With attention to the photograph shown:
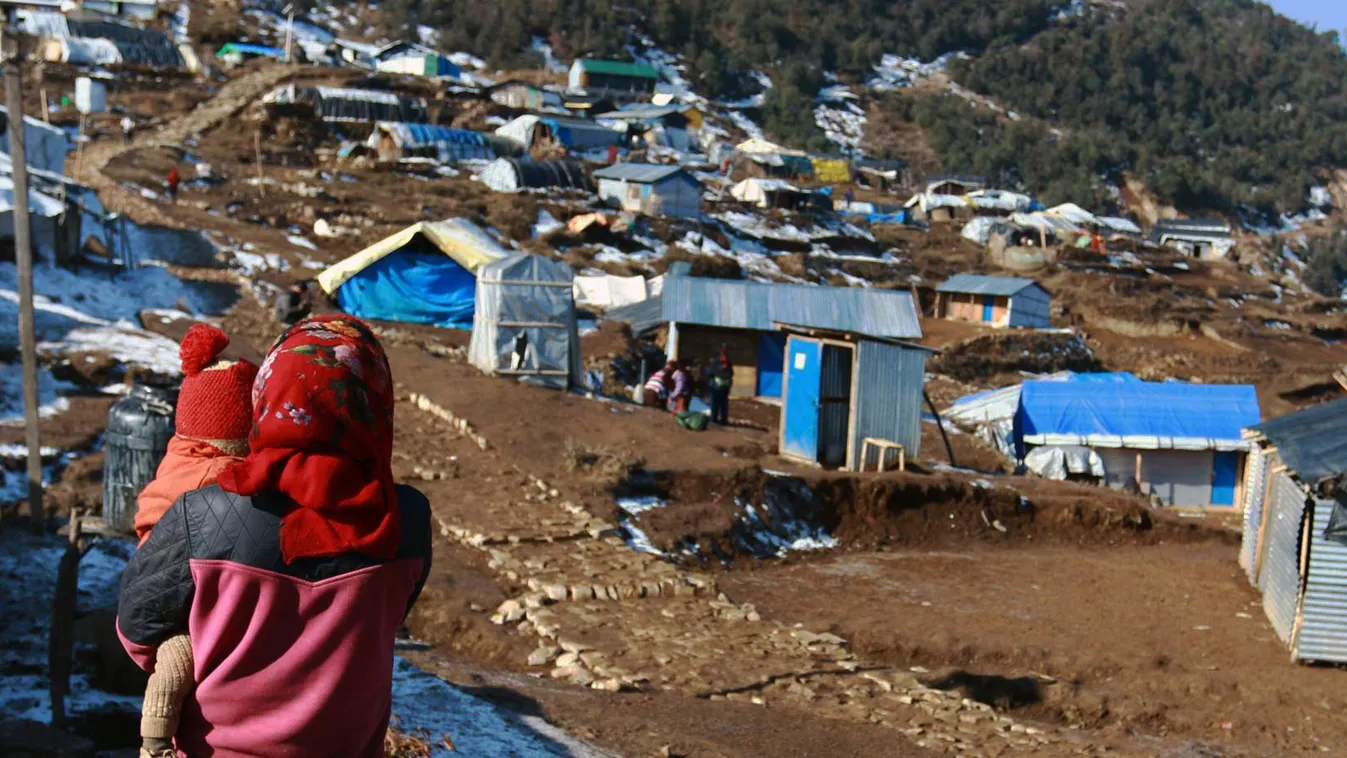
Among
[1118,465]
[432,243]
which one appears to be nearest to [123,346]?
[432,243]

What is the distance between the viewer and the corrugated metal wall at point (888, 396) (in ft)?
53.1

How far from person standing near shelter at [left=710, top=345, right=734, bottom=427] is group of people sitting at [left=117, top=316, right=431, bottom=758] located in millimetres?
16153

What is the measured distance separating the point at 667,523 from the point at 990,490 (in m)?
4.88

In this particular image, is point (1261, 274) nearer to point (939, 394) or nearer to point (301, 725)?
point (939, 394)

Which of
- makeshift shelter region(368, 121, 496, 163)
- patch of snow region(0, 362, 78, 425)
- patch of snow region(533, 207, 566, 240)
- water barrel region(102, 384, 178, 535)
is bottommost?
patch of snow region(0, 362, 78, 425)

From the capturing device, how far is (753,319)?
24250mm

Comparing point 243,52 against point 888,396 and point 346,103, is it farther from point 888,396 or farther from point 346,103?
point 888,396

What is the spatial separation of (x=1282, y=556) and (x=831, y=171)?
195 ft

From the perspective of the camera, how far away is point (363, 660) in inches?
105

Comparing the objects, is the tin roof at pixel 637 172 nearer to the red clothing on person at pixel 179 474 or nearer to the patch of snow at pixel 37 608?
the patch of snow at pixel 37 608

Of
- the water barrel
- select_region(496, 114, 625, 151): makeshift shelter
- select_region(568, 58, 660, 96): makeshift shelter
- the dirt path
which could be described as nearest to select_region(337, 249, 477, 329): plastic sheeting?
the dirt path

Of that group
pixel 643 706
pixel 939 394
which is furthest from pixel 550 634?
pixel 939 394

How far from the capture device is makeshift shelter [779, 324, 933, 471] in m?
16.1

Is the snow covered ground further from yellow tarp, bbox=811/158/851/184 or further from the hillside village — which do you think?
yellow tarp, bbox=811/158/851/184
